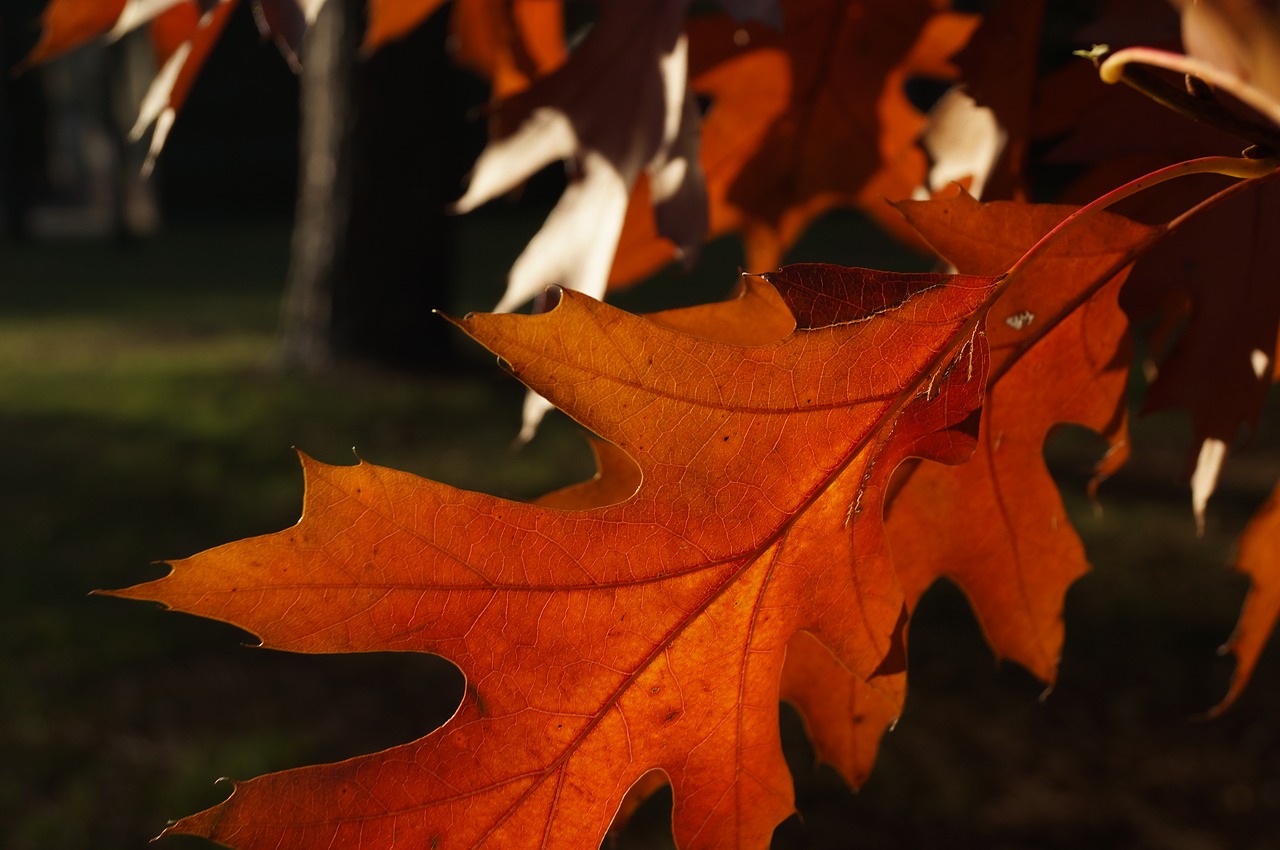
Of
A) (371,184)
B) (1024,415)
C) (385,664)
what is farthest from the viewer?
(371,184)

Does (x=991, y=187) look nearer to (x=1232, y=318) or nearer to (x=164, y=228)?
(x=1232, y=318)

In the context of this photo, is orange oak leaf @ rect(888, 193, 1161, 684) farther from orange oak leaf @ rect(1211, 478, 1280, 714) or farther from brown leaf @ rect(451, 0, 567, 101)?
brown leaf @ rect(451, 0, 567, 101)

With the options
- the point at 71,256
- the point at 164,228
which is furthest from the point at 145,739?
the point at 164,228

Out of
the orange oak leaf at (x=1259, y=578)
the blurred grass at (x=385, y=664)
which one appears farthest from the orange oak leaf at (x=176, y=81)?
the blurred grass at (x=385, y=664)

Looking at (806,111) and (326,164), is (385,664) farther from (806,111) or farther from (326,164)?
(326,164)

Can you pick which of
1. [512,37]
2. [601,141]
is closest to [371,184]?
[512,37]

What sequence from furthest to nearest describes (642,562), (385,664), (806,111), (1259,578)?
(385,664) → (806,111) → (1259,578) → (642,562)
